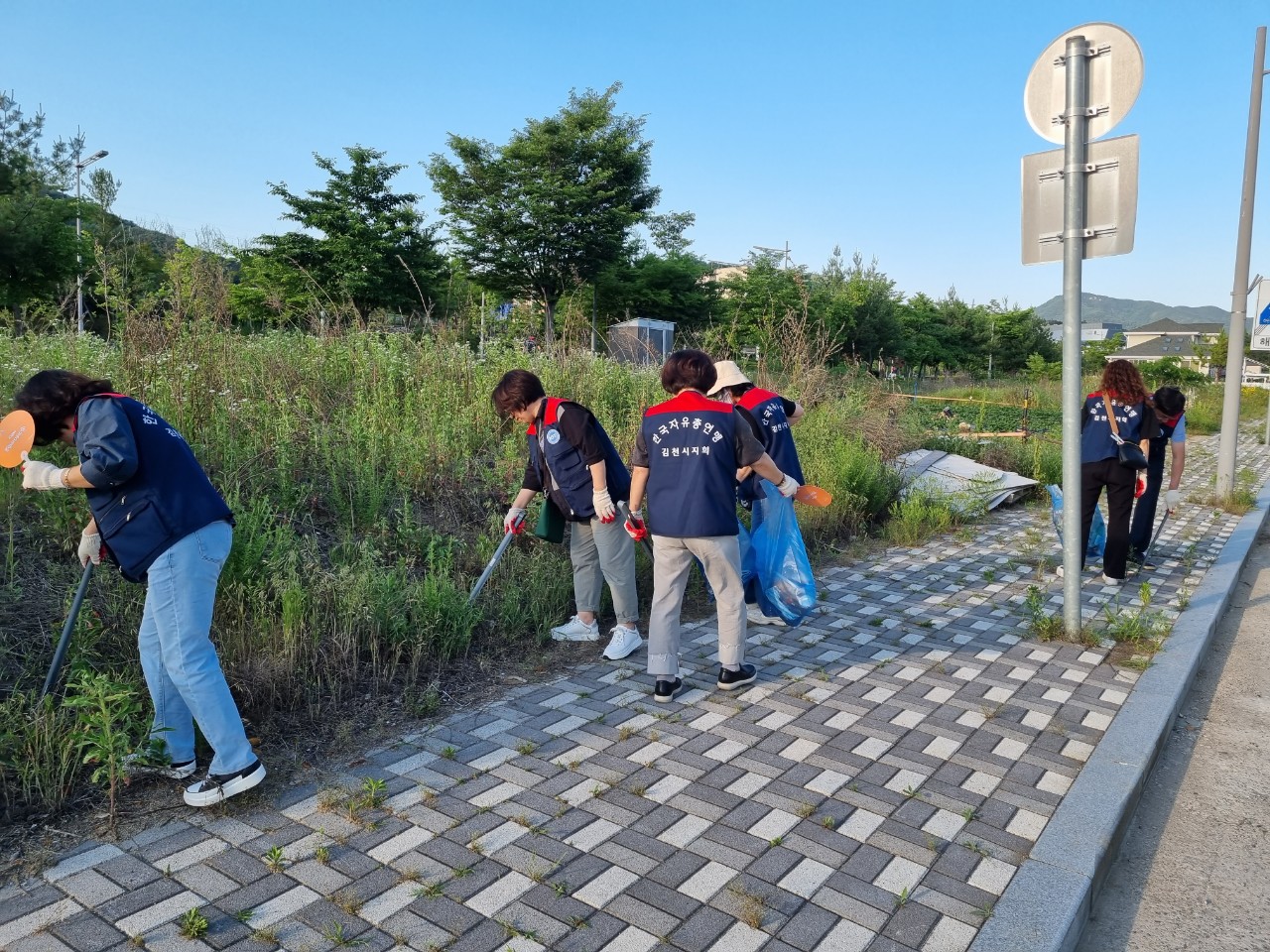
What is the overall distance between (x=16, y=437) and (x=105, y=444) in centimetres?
36

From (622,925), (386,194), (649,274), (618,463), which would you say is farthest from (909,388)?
(622,925)

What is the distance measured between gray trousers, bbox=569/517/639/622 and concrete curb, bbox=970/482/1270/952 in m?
2.40

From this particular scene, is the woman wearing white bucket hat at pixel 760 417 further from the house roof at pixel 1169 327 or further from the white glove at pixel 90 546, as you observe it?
the house roof at pixel 1169 327

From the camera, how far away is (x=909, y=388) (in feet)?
102

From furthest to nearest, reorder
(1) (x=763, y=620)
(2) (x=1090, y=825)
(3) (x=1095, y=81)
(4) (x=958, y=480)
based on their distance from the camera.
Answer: (4) (x=958, y=480)
(1) (x=763, y=620)
(3) (x=1095, y=81)
(2) (x=1090, y=825)

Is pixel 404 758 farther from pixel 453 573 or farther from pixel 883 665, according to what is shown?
pixel 883 665

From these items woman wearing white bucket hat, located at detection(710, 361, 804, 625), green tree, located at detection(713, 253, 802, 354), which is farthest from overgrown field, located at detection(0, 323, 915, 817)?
green tree, located at detection(713, 253, 802, 354)

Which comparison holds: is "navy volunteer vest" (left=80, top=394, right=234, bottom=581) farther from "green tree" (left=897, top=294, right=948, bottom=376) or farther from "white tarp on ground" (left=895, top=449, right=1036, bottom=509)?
"green tree" (left=897, top=294, right=948, bottom=376)

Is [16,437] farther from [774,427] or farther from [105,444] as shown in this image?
[774,427]

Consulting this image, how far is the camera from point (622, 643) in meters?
4.95

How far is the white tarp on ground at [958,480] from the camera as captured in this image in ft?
31.0

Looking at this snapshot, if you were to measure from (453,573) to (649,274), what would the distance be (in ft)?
89.9

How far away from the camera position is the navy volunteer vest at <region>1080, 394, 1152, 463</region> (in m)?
6.66

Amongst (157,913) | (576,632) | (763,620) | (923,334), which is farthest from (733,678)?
(923,334)
